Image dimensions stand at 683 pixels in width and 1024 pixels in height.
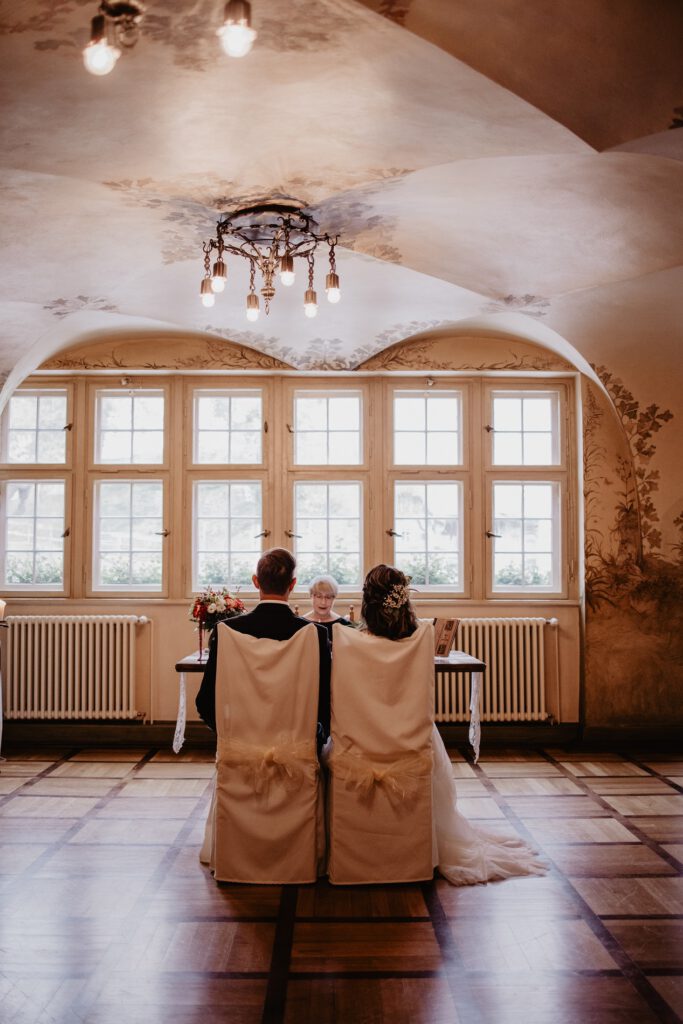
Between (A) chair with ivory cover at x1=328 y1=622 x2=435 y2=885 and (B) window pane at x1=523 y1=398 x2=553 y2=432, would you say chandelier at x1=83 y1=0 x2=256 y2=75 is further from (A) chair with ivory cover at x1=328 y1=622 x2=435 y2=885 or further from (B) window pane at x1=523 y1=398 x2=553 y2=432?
(B) window pane at x1=523 y1=398 x2=553 y2=432

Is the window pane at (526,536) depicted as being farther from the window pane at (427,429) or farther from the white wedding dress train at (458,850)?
the white wedding dress train at (458,850)

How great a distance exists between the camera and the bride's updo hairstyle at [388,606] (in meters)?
3.60

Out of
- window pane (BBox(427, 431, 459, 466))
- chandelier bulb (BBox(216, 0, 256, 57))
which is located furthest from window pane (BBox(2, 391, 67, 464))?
chandelier bulb (BBox(216, 0, 256, 57))

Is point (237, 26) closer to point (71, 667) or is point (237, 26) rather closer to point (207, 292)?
point (207, 292)

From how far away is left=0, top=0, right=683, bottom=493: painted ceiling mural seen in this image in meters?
2.72

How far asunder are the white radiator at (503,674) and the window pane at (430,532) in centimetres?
48

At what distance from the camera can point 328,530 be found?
6.84m

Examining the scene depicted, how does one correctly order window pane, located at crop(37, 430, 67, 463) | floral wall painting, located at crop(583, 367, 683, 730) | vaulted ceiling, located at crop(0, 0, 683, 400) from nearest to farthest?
vaulted ceiling, located at crop(0, 0, 683, 400) < floral wall painting, located at crop(583, 367, 683, 730) < window pane, located at crop(37, 430, 67, 463)

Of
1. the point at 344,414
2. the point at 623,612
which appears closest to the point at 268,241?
the point at 344,414

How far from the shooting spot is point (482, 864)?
371cm

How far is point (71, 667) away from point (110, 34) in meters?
4.96

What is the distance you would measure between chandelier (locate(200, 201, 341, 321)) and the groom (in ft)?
4.56

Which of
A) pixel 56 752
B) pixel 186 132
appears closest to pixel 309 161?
pixel 186 132

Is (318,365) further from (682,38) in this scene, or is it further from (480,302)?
(682,38)
